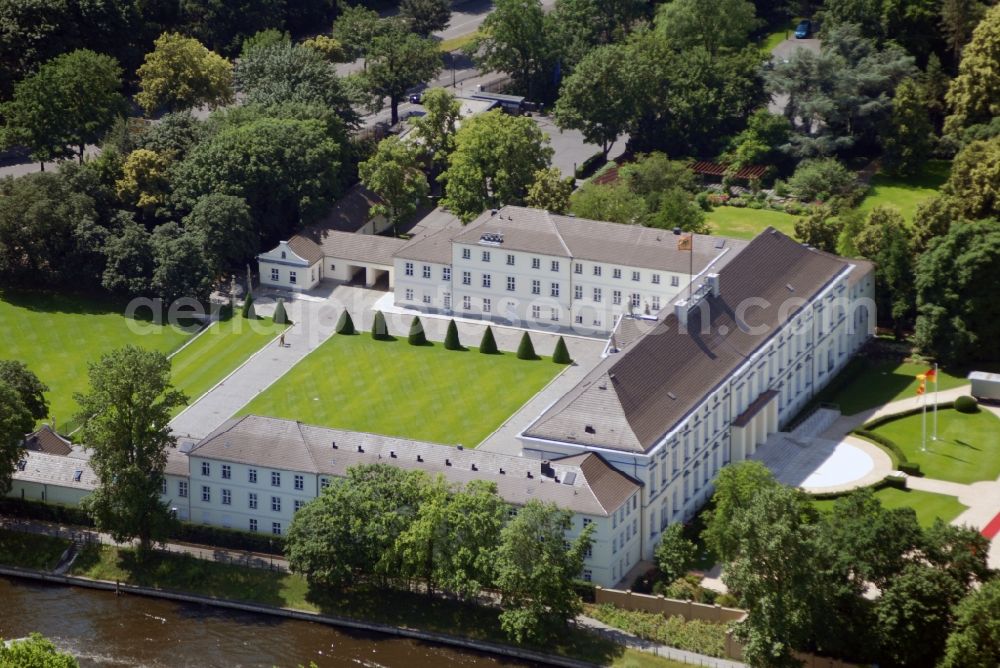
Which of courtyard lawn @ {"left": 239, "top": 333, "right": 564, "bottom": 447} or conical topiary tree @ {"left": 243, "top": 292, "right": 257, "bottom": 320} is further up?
conical topiary tree @ {"left": 243, "top": 292, "right": 257, "bottom": 320}

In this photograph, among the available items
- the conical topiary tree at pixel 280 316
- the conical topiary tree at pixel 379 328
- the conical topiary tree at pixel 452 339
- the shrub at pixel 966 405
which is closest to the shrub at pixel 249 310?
the conical topiary tree at pixel 280 316

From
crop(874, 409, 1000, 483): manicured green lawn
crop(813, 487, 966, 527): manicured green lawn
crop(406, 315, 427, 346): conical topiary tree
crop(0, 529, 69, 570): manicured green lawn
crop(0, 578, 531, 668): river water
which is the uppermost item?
crop(406, 315, 427, 346): conical topiary tree

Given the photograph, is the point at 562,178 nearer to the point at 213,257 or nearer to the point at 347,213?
the point at 347,213

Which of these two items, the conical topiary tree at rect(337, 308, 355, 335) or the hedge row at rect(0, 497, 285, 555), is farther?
the conical topiary tree at rect(337, 308, 355, 335)

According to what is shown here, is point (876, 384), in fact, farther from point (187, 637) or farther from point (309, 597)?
point (187, 637)

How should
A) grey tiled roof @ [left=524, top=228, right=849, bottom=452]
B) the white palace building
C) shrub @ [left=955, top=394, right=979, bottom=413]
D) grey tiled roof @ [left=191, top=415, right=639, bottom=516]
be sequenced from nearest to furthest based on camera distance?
grey tiled roof @ [left=191, top=415, right=639, bottom=516]
the white palace building
grey tiled roof @ [left=524, top=228, right=849, bottom=452]
shrub @ [left=955, top=394, right=979, bottom=413]

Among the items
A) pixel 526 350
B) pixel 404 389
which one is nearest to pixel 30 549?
pixel 404 389

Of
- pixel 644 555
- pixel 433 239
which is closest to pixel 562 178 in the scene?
pixel 433 239

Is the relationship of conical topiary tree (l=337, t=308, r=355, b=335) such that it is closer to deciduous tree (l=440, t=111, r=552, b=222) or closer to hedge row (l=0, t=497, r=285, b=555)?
deciduous tree (l=440, t=111, r=552, b=222)

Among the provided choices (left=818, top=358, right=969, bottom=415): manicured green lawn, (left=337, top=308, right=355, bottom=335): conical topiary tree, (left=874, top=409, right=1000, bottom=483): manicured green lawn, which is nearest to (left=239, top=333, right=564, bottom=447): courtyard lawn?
(left=337, top=308, right=355, bottom=335): conical topiary tree
